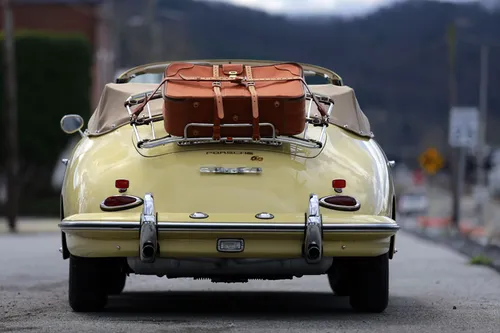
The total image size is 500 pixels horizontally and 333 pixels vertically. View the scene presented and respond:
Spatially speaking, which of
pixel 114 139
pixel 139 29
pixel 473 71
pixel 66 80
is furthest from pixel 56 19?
pixel 114 139

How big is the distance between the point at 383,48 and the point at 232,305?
3989 inches

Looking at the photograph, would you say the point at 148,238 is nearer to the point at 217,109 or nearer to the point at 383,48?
the point at 217,109

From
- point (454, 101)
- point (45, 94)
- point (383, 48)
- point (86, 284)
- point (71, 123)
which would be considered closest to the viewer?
point (86, 284)

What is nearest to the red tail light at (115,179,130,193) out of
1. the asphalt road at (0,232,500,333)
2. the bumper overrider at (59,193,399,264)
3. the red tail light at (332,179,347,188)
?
the bumper overrider at (59,193,399,264)

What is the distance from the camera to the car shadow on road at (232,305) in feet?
31.8

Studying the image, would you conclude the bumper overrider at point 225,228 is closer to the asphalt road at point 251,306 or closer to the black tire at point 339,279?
the asphalt road at point 251,306

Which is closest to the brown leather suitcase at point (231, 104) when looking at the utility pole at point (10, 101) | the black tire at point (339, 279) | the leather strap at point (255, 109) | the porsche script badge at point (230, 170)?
the leather strap at point (255, 109)

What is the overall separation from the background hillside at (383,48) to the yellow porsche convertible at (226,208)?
80260mm

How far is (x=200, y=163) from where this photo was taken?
30.5 feet

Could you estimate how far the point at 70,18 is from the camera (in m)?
67.5

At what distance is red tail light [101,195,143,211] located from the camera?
901cm

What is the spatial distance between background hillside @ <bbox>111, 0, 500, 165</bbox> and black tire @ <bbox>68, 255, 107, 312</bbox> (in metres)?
80.3

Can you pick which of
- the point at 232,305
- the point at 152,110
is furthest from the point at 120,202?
the point at 232,305

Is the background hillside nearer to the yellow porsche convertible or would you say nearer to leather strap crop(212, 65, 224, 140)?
the yellow porsche convertible
